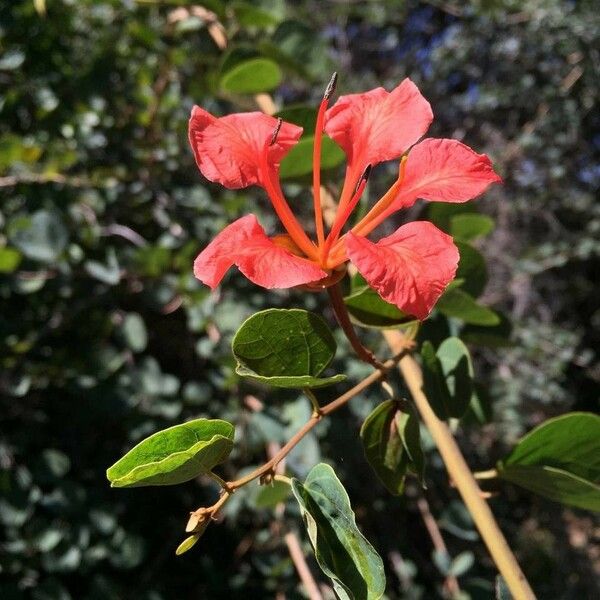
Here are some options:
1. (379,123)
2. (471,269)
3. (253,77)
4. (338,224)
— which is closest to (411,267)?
(338,224)

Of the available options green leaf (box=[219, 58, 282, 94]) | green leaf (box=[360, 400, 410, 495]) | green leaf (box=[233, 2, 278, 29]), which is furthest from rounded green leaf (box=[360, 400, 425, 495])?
green leaf (box=[233, 2, 278, 29])

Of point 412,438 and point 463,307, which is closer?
point 412,438

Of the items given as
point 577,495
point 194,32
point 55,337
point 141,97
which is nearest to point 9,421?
point 55,337

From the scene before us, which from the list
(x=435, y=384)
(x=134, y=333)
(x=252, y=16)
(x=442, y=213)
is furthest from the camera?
(x=134, y=333)

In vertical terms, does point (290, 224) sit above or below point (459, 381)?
above

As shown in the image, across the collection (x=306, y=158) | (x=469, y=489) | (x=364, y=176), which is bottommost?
(x=469, y=489)

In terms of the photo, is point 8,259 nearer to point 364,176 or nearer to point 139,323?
point 139,323

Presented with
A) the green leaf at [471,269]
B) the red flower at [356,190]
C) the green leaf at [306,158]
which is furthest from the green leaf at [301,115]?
the green leaf at [471,269]

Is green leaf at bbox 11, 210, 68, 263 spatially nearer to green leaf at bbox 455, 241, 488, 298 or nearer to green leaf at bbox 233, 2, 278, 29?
green leaf at bbox 233, 2, 278, 29
